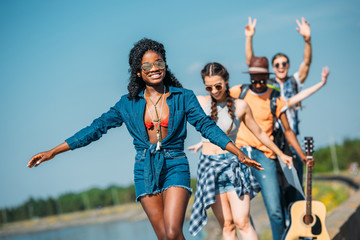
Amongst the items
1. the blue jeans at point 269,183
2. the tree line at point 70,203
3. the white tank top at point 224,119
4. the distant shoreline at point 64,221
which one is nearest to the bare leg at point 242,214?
the white tank top at point 224,119

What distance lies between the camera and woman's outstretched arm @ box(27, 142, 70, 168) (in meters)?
4.37

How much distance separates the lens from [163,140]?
4488 mm

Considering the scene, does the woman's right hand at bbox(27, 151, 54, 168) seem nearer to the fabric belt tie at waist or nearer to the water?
the fabric belt tie at waist

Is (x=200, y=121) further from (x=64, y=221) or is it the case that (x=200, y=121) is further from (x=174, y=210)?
(x=64, y=221)

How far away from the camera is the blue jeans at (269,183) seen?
21.4ft

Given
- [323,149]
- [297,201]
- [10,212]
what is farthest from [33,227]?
[297,201]

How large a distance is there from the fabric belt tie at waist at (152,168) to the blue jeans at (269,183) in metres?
2.22

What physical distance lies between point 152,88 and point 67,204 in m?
78.3

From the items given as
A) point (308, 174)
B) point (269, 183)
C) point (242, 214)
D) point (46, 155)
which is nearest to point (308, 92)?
point (308, 174)

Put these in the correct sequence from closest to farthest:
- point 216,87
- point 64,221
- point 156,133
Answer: point 156,133 → point 216,87 → point 64,221

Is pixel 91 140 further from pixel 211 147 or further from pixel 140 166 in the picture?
pixel 211 147

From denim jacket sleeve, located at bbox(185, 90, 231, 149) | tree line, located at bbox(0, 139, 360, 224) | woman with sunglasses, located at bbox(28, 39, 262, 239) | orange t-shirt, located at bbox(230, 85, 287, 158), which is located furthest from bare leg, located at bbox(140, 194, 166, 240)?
tree line, located at bbox(0, 139, 360, 224)

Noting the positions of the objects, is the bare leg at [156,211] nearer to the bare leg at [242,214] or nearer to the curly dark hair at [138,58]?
the curly dark hair at [138,58]

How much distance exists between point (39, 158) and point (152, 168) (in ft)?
2.72
